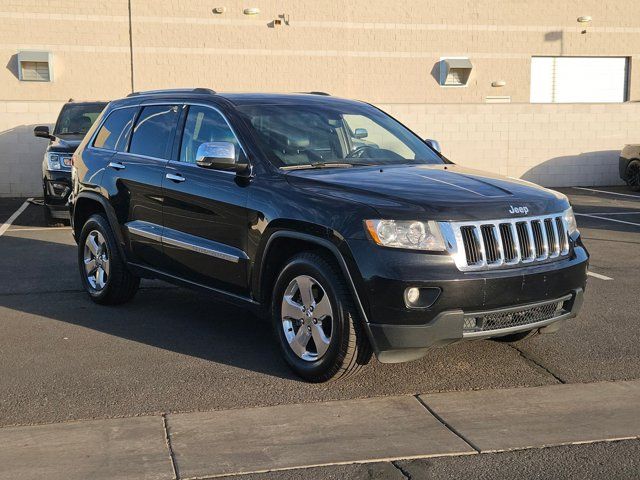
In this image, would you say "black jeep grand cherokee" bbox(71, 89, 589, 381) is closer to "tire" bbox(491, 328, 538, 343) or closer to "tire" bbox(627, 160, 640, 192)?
"tire" bbox(491, 328, 538, 343)

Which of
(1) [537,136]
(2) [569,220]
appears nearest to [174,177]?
(2) [569,220]

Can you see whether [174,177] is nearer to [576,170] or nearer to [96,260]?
[96,260]

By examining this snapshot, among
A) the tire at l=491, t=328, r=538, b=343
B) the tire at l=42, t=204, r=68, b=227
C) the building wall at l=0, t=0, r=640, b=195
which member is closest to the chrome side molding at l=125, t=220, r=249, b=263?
the tire at l=491, t=328, r=538, b=343

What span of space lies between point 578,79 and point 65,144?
18.1 m

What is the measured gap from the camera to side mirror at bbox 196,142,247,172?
5.45 m

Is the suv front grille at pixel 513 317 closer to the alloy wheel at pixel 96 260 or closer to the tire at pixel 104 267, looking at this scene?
the tire at pixel 104 267

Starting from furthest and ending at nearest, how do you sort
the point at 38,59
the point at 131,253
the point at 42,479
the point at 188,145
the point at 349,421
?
the point at 38,59 → the point at 131,253 → the point at 188,145 → the point at 349,421 → the point at 42,479

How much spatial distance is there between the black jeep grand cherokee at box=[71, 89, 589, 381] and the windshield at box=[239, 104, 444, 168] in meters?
0.01

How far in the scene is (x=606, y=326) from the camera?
657 centimetres

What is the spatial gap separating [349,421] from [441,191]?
150cm

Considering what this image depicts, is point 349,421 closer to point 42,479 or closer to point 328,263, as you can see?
point 328,263

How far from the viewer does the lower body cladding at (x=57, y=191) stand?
1205 centimetres

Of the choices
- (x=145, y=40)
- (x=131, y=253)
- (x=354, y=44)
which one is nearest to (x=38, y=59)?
(x=145, y=40)

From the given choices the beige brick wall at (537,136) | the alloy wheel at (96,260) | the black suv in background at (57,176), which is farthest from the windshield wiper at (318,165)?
the beige brick wall at (537,136)
